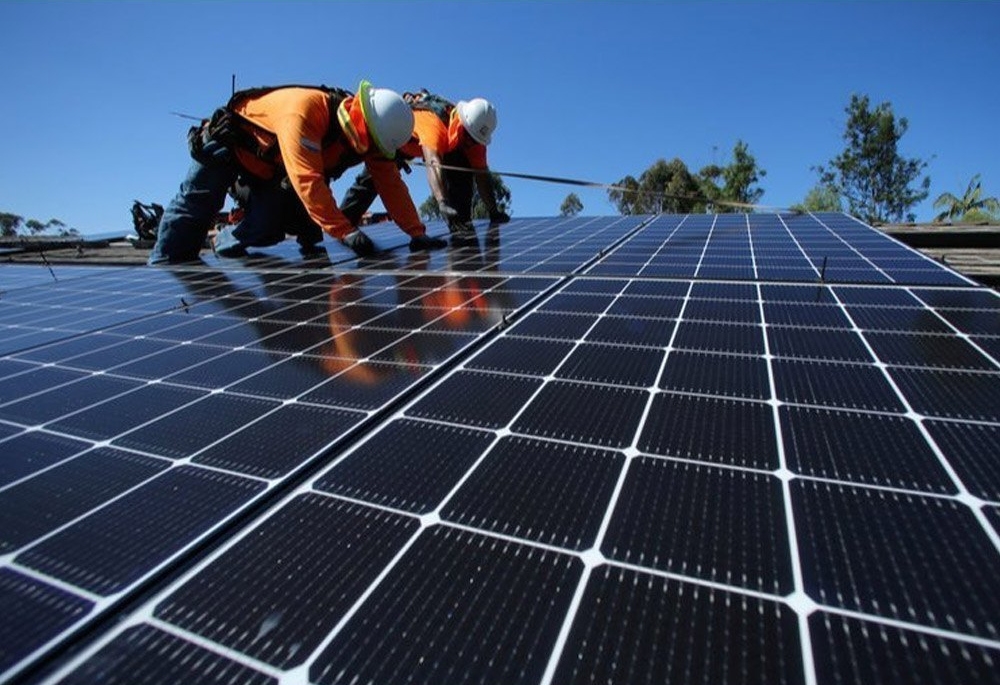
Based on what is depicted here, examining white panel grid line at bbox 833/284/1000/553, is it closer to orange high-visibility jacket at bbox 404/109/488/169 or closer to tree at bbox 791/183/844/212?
orange high-visibility jacket at bbox 404/109/488/169

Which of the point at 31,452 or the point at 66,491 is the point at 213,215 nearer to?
the point at 31,452

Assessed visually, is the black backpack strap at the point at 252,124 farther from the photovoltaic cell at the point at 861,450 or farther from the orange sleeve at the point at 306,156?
the photovoltaic cell at the point at 861,450

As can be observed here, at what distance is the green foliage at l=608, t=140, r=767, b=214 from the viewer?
3682cm

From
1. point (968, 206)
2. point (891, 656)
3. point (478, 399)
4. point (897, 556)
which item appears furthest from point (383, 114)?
point (968, 206)

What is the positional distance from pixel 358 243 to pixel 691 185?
4431 cm

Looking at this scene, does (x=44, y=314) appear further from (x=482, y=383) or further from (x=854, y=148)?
(x=854, y=148)

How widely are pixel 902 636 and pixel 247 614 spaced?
1.86 metres

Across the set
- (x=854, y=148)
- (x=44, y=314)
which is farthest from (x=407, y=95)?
(x=854, y=148)

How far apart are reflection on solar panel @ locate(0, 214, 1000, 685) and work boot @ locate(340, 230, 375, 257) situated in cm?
406

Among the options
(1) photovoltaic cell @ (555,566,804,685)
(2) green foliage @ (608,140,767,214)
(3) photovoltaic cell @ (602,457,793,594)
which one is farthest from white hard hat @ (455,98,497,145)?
(2) green foliage @ (608,140,767,214)

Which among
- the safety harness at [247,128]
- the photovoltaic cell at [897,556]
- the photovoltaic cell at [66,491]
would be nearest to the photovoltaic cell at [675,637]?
the photovoltaic cell at [897,556]

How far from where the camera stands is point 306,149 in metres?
7.05

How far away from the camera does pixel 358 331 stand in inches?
154

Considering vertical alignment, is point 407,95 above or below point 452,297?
above
